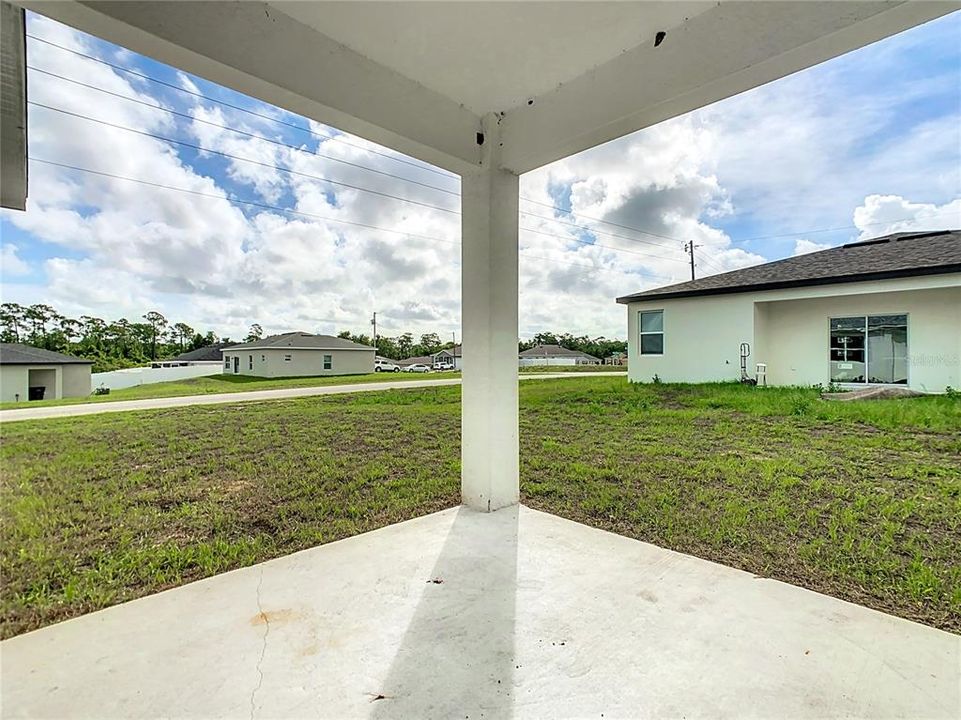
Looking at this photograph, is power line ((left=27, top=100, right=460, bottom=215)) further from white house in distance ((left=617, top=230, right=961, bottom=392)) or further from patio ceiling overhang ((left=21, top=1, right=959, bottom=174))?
white house in distance ((left=617, top=230, right=961, bottom=392))

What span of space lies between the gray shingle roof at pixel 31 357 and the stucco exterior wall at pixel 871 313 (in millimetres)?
9568

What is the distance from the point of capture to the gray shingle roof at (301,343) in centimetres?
967

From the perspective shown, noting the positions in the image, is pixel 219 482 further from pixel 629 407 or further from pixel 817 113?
pixel 817 113

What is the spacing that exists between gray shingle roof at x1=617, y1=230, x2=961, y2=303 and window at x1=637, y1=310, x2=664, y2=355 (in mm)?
393

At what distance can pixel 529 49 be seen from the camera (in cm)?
194

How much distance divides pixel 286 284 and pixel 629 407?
579cm

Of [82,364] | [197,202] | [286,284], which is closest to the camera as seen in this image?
[82,364]

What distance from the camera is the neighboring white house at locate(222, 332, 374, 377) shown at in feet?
29.4

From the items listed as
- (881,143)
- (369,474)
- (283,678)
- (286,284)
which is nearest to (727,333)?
(881,143)

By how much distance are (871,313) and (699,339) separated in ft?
7.80

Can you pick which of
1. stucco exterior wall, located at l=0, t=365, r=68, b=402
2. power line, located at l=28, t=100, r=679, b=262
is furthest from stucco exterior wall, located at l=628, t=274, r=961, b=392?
stucco exterior wall, located at l=0, t=365, r=68, b=402

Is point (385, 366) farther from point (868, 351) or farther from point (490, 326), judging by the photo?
point (490, 326)

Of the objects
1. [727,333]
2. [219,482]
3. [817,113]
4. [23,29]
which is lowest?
[219,482]

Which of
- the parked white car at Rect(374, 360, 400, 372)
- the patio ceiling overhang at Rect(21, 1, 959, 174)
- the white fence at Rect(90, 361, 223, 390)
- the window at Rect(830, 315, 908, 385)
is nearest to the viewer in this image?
the patio ceiling overhang at Rect(21, 1, 959, 174)
